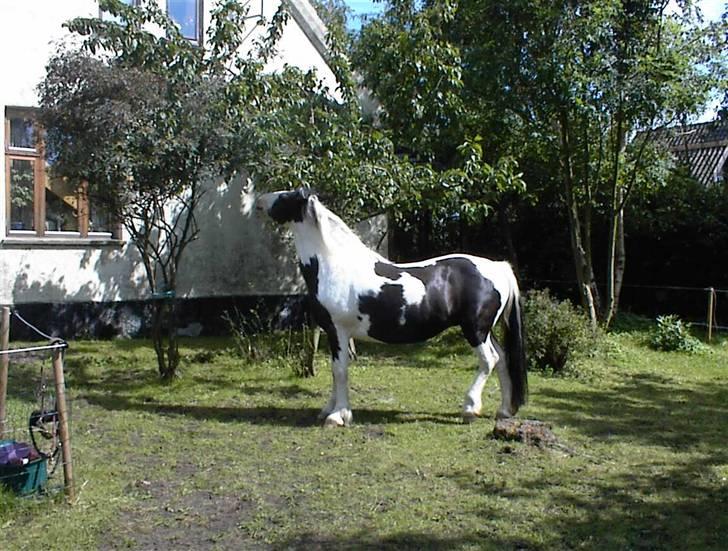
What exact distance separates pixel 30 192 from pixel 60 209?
1.88 ft

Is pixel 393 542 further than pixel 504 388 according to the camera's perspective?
No

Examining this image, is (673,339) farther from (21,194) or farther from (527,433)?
(21,194)

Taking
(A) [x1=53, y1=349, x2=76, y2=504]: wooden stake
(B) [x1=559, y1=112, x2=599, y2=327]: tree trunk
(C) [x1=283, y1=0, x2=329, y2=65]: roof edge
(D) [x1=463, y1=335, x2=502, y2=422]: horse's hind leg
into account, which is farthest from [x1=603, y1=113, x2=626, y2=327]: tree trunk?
(A) [x1=53, y1=349, x2=76, y2=504]: wooden stake

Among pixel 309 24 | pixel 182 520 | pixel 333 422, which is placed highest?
pixel 309 24

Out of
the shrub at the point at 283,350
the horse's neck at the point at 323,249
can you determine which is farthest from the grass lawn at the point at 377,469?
the horse's neck at the point at 323,249

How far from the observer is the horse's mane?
760 centimetres

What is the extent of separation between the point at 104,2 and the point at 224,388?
16.2ft

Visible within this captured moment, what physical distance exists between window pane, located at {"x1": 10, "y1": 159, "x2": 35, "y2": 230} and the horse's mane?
24.1ft

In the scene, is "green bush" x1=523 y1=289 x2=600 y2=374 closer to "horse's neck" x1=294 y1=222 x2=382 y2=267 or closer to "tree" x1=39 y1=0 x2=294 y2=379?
"horse's neck" x1=294 y1=222 x2=382 y2=267

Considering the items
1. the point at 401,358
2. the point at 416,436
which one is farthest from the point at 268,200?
the point at 401,358

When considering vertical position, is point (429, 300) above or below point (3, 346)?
above

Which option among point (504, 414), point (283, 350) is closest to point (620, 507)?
point (504, 414)

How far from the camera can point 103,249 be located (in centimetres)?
1359

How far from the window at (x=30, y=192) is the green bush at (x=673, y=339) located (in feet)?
31.8
